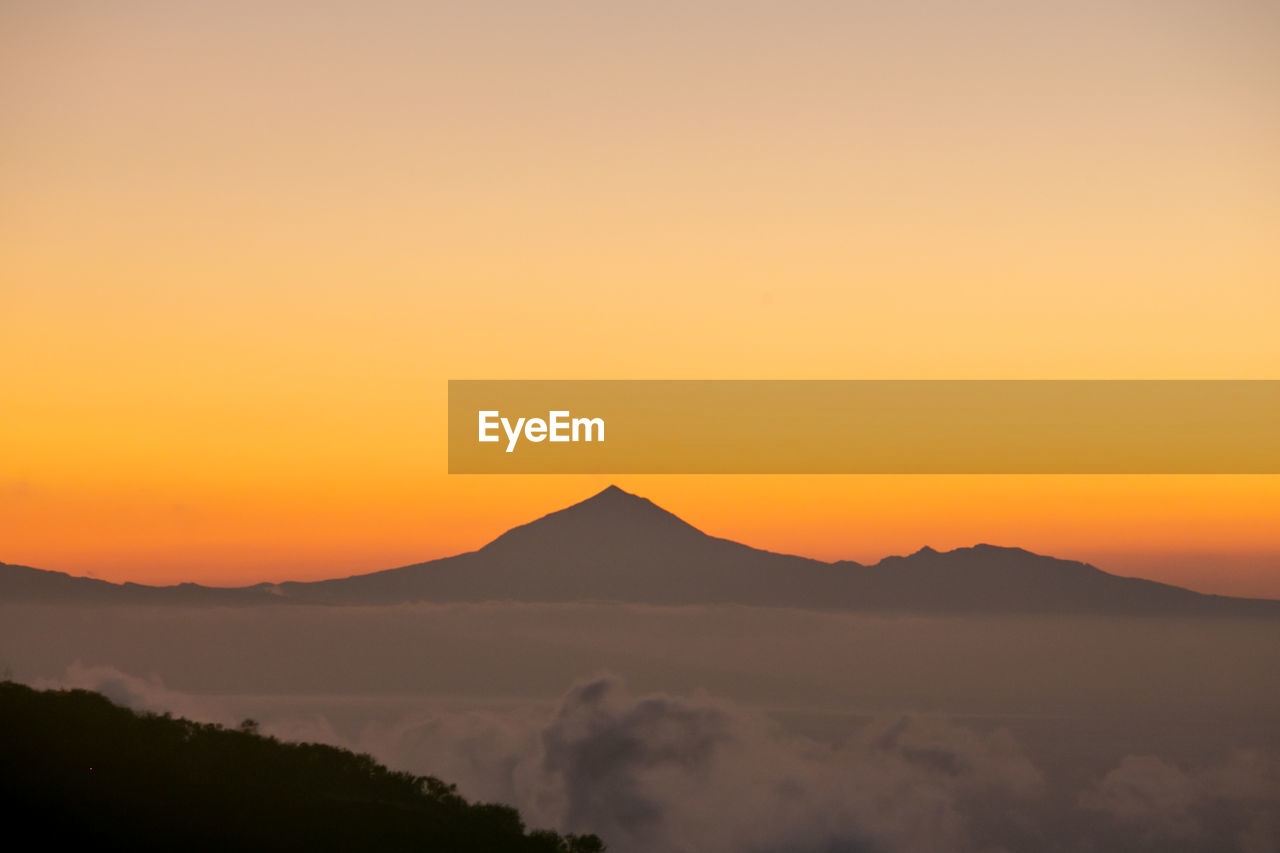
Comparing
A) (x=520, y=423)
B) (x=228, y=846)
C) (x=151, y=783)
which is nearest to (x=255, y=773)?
(x=151, y=783)

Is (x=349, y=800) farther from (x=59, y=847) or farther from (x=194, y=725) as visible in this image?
(x=59, y=847)

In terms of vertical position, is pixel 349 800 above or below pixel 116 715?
below

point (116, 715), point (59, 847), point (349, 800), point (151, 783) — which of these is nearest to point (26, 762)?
point (151, 783)

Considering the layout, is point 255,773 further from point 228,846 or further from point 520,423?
point 520,423

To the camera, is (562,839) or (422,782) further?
(422,782)

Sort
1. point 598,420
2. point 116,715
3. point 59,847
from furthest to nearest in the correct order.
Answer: point 116,715 → point 59,847 → point 598,420

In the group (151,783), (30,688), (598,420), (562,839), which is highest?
(598,420)

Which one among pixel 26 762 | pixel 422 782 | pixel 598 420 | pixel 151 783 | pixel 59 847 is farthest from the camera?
pixel 422 782
